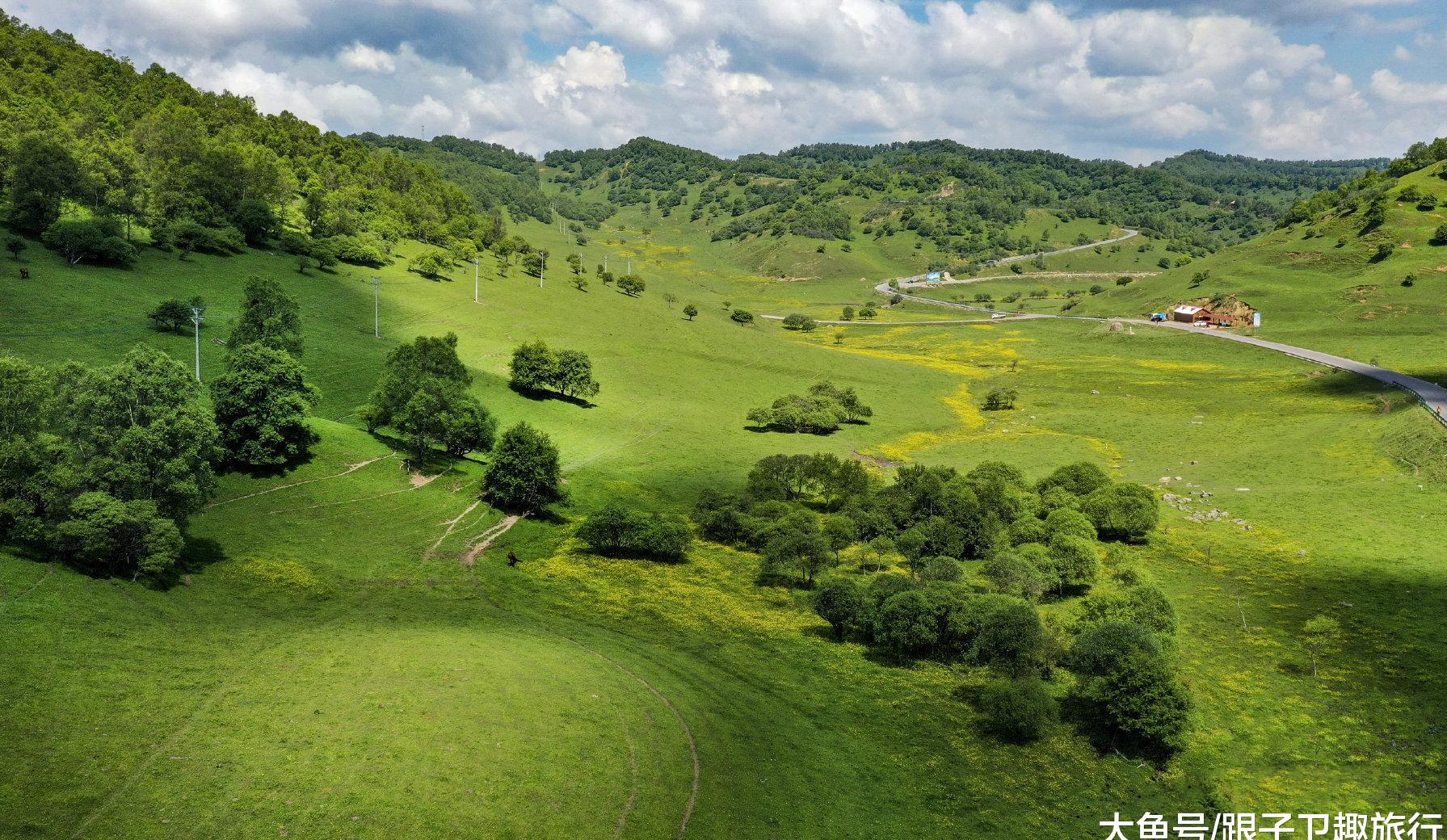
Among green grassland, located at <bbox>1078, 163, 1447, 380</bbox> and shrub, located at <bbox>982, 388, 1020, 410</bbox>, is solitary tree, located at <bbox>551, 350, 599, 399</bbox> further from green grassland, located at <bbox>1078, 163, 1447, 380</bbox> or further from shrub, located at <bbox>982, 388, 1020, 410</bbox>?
green grassland, located at <bbox>1078, 163, 1447, 380</bbox>

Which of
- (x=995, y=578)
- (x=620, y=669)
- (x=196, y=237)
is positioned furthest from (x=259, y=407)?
(x=196, y=237)

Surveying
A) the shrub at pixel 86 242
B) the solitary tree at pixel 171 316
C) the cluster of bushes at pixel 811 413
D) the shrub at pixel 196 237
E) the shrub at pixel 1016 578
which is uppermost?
the shrub at pixel 196 237

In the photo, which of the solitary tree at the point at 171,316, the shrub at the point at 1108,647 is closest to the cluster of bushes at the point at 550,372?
the solitary tree at the point at 171,316

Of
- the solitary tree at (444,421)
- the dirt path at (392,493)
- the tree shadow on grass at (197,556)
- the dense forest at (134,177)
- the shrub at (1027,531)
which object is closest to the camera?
the tree shadow on grass at (197,556)

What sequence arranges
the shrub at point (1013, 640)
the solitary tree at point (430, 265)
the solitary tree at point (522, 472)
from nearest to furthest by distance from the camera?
the shrub at point (1013, 640) → the solitary tree at point (522, 472) → the solitary tree at point (430, 265)

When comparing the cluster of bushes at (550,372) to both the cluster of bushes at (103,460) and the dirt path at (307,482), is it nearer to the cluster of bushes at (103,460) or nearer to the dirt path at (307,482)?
the dirt path at (307,482)

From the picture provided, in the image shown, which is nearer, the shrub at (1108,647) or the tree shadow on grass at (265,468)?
the shrub at (1108,647)

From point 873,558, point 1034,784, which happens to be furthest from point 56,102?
point 1034,784

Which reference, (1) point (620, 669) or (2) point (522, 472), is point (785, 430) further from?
(1) point (620, 669)

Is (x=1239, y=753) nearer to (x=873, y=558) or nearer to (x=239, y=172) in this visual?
(x=873, y=558)
